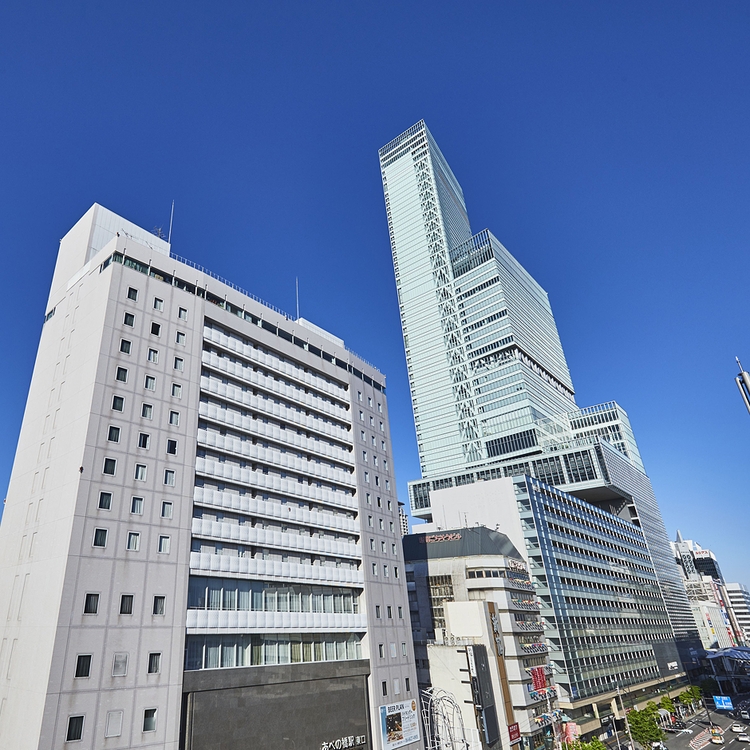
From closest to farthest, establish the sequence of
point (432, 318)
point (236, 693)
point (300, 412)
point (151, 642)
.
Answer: point (151, 642) → point (236, 693) → point (300, 412) → point (432, 318)

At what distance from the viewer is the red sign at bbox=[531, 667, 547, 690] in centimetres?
8100

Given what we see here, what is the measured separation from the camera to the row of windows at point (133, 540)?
44.8 m

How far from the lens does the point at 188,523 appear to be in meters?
51.3

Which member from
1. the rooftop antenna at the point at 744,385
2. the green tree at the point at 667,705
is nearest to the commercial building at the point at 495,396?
the green tree at the point at 667,705

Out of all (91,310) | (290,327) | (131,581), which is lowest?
(131,581)

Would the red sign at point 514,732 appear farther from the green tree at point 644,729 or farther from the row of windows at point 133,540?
the row of windows at point 133,540

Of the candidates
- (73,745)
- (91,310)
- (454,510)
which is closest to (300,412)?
(91,310)

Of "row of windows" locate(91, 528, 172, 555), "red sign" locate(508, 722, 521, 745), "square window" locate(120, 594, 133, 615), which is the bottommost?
"red sign" locate(508, 722, 521, 745)

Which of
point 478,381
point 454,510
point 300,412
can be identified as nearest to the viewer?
point 300,412

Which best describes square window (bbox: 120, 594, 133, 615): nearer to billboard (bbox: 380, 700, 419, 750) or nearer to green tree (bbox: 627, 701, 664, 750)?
billboard (bbox: 380, 700, 419, 750)

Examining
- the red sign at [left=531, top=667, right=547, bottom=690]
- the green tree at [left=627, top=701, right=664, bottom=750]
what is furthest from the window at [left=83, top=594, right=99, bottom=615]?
the green tree at [left=627, top=701, right=664, bottom=750]

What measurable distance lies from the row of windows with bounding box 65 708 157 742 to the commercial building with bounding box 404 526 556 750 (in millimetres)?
43801

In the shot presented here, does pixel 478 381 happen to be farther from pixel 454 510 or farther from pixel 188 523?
pixel 188 523

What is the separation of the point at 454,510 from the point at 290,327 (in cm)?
6449
